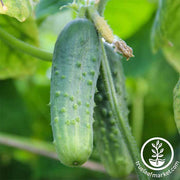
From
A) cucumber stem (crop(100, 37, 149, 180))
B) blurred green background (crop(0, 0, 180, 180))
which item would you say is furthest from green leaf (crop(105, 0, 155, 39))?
cucumber stem (crop(100, 37, 149, 180))

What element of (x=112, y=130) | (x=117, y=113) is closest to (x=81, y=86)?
(x=117, y=113)

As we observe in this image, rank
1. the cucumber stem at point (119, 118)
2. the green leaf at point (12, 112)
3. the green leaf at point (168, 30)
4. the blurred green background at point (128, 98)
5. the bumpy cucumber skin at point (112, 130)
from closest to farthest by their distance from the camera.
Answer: the cucumber stem at point (119, 118)
the bumpy cucumber skin at point (112, 130)
the green leaf at point (168, 30)
the blurred green background at point (128, 98)
the green leaf at point (12, 112)

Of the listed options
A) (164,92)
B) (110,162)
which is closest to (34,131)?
(164,92)

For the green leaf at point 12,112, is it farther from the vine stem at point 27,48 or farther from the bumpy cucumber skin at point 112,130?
the bumpy cucumber skin at point 112,130

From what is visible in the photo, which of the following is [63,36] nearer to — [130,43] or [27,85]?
[130,43]

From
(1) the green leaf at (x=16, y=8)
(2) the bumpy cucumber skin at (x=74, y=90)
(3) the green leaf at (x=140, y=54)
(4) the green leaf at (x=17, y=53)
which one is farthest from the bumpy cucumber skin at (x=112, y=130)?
(3) the green leaf at (x=140, y=54)
